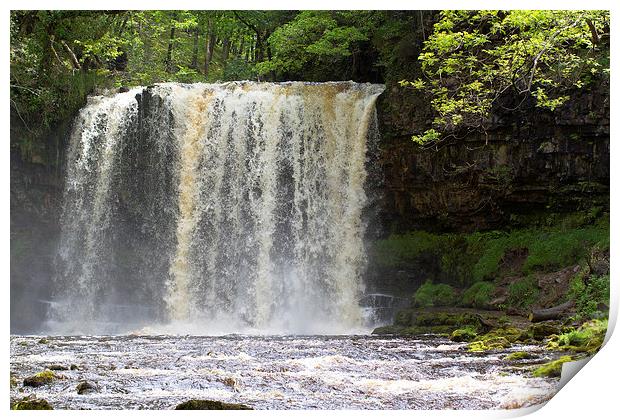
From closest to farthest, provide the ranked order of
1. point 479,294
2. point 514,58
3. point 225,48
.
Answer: point 514,58 → point 479,294 → point 225,48

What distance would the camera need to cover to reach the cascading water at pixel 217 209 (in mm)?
16156

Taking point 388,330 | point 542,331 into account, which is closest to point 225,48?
point 388,330

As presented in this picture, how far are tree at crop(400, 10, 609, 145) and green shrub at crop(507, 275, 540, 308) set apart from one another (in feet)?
10.5

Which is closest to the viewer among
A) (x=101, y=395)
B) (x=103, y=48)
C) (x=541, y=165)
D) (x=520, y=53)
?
(x=101, y=395)

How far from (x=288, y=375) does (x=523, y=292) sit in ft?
21.9

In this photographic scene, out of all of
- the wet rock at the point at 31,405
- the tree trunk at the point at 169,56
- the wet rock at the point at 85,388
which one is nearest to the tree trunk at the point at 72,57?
the tree trunk at the point at 169,56

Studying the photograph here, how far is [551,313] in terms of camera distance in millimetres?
13070

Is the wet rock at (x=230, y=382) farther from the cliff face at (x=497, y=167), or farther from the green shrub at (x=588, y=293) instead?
the cliff face at (x=497, y=167)

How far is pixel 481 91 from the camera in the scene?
47.0 feet

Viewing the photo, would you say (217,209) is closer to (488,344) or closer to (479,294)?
(479,294)

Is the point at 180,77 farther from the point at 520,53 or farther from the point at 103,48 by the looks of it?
A: the point at 520,53

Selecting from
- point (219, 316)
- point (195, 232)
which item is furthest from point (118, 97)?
point (219, 316)

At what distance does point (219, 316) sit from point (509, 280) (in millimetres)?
6014

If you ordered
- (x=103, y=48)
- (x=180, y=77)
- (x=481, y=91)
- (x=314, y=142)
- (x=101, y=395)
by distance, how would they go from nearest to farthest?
(x=101, y=395) < (x=481, y=91) < (x=314, y=142) < (x=103, y=48) < (x=180, y=77)
